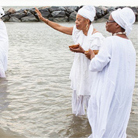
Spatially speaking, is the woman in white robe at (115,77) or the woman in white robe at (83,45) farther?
the woman in white robe at (83,45)

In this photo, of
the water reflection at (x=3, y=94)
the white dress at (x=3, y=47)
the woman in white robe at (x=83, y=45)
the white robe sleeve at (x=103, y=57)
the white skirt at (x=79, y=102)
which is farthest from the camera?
the white dress at (x=3, y=47)

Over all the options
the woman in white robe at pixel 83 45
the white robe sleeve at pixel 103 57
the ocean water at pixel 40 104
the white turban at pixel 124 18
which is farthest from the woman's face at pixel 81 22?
the ocean water at pixel 40 104

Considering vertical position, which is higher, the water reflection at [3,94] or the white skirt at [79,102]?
the white skirt at [79,102]

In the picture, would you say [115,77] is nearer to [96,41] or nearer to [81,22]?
[96,41]

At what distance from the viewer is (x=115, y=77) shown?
334cm

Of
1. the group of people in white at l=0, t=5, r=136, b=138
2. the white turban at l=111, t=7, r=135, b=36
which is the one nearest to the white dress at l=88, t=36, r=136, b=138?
the group of people in white at l=0, t=5, r=136, b=138

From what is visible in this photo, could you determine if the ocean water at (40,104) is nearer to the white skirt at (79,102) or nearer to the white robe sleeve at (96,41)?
the white skirt at (79,102)

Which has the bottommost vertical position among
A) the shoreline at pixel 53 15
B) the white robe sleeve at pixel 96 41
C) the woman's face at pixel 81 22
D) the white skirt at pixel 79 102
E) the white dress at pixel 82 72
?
the shoreline at pixel 53 15

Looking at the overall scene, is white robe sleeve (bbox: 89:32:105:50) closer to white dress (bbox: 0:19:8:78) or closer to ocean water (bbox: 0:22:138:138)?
ocean water (bbox: 0:22:138:138)

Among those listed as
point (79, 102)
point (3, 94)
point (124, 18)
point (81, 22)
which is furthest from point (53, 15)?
point (124, 18)

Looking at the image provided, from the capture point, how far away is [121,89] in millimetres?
3379

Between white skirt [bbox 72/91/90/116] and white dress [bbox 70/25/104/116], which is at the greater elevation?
white dress [bbox 70/25/104/116]

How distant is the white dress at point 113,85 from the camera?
329cm

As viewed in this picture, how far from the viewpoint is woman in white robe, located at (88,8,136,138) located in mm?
3301
